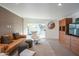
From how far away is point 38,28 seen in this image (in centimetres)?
747

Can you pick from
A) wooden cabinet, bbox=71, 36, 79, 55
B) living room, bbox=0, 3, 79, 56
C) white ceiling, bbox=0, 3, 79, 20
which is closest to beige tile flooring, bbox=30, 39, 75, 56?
living room, bbox=0, 3, 79, 56

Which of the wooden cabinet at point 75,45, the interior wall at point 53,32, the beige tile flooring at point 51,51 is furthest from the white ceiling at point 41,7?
the interior wall at point 53,32

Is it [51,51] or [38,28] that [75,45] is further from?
[38,28]

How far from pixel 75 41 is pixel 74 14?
89.3 inches

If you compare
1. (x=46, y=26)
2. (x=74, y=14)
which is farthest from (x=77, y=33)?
(x=46, y=26)

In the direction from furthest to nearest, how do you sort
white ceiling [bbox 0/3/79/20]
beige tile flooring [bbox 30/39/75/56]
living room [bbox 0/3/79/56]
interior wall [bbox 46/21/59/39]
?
1. interior wall [bbox 46/21/59/39]
2. beige tile flooring [bbox 30/39/75/56]
3. living room [bbox 0/3/79/56]
4. white ceiling [bbox 0/3/79/20]

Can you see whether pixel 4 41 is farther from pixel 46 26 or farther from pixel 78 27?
pixel 46 26

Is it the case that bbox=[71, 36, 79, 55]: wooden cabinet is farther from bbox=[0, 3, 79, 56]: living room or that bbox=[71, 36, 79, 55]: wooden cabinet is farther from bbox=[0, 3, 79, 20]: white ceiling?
bbox=[0, 3, 79, 20]: white ceiling

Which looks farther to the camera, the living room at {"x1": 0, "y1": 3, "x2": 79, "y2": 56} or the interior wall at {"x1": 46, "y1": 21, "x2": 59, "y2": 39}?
the interior wall at {"x1": 46, "y1": 21, "x2": 59, "y2": 39}

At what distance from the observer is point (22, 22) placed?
28.0ft

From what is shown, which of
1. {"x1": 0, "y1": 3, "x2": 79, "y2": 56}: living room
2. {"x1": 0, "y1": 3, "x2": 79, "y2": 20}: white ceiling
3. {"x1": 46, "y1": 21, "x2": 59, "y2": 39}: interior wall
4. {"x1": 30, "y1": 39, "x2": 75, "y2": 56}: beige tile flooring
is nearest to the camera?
{"x1": 0, "y1": 3, "x2": 79, "y2": 20}: white ceiling

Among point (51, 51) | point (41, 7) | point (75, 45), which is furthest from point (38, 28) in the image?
point (75, 45)

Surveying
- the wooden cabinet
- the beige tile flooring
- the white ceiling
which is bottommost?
the beige tile flooring

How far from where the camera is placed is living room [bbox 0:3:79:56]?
472 cm
